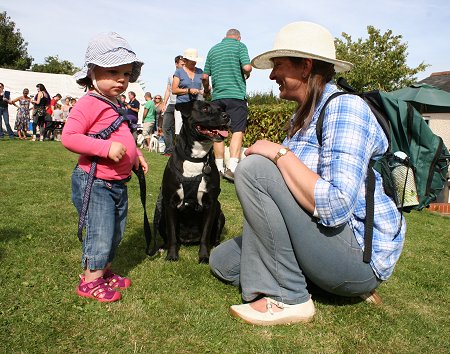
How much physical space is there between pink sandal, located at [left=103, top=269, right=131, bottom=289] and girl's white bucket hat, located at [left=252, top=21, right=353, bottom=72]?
6.05 ft

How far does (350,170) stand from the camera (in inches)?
86.6

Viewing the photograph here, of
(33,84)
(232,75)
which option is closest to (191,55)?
(232,75)

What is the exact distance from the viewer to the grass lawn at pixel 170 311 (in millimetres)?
2260

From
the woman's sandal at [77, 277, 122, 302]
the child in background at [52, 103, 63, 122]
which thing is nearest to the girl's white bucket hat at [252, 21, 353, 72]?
the woman's sandal at [77, 277, 122, 302]

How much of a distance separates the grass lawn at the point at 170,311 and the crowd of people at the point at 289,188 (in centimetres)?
16

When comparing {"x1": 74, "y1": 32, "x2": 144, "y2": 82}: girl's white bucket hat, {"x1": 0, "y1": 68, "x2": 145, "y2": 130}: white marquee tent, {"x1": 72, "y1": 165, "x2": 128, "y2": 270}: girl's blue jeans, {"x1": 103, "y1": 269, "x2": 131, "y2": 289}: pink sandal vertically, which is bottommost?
{"x1": 103, "y1": 269, "x2": 131, "y2": 289}: pink sandal

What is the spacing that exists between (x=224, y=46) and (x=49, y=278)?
489 centimetres

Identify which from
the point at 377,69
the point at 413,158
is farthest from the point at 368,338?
the point at 377,69

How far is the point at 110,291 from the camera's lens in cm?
276

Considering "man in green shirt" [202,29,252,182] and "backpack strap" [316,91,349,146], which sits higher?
"man in green shirt" [202,29,252,182]

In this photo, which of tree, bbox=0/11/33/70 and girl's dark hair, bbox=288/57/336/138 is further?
tree, bbox=0/11/33/70

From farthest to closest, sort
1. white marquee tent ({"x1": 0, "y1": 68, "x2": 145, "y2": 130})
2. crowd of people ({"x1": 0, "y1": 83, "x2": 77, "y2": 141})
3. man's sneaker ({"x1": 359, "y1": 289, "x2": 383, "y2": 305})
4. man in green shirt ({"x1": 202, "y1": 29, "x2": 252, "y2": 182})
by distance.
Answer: white marquee tent ({"x1": 0, "y1": 68, "x2": 145, "y2": 130})
crowd of people ({"x1": 0, "y1": 83, "x2": 77, "y2": 141})
man in green shirt ({"x1": 202, "y1": 29, "x2": 252, "y2": 182})
man's sneaker ({"x1": 359, "y1": 289, "x2": 383, "y2": 305})

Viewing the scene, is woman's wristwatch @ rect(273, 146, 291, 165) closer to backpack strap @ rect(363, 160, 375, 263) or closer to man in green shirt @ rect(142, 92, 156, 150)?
backpack strap @ rect(363, 160, 375, 263)

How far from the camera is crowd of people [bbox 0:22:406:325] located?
7.45 ft
